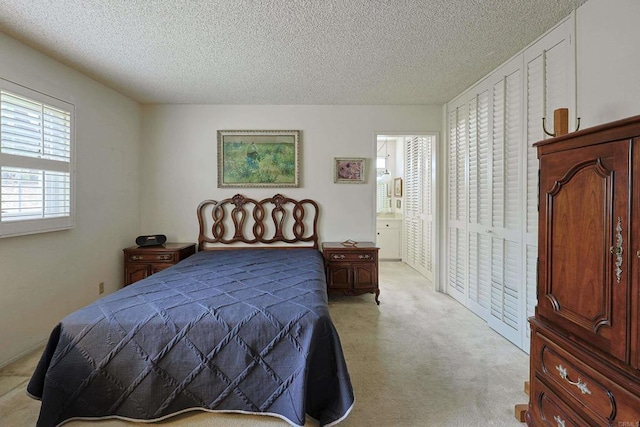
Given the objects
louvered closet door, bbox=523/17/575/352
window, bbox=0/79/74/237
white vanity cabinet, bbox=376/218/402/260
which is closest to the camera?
louvered closet door, bbox=523/17/575/352

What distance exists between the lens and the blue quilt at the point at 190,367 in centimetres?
164

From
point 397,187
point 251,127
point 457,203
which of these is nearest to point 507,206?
point 457,203

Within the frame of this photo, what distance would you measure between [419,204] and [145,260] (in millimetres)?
4239

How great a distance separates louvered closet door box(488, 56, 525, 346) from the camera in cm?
266

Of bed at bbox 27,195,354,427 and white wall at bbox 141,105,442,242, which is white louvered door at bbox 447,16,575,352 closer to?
white wall at bbox 141,105,442,242

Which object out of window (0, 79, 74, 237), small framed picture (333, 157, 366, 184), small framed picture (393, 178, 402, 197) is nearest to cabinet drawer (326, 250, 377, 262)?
small framed picture (333, 157, 366, 184)

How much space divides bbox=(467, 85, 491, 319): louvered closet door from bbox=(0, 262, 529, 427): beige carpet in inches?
12.0

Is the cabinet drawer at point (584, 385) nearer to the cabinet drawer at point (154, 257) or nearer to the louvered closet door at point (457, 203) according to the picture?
the louvered closet door at point (457, 203)

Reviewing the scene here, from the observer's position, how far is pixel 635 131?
104 centimetres

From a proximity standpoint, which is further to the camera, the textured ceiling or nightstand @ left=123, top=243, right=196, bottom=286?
nightstand @ left=123, top=243, right=196, bottom=286

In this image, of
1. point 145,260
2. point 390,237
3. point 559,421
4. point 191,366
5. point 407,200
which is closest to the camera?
point 559,421

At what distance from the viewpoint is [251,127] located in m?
4.08

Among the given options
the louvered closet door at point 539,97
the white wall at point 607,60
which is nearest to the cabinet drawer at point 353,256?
the louvered closet door at point 539,97

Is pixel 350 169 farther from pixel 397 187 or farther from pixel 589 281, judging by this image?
pixel 589 281
